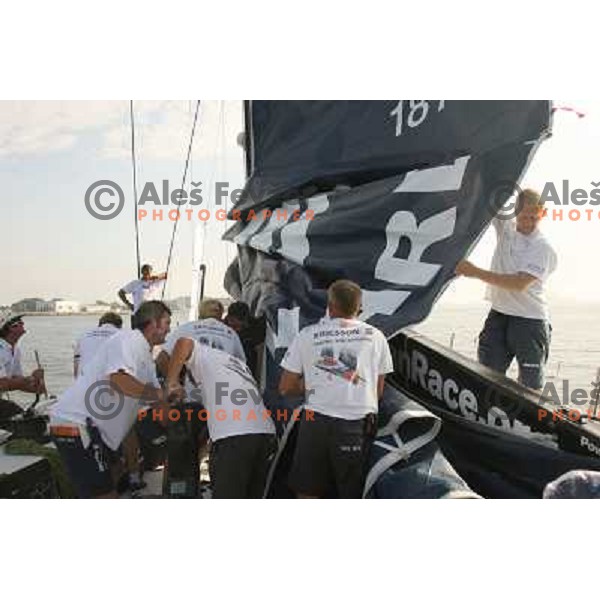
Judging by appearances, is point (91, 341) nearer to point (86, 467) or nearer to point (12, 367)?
point (86, 467)

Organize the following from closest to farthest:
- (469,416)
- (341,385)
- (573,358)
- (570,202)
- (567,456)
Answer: (341,385)
(567,456)
(570,202)
(469,416)
(573,358)

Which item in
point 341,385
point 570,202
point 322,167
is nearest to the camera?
point 341,385

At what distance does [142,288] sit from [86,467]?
2550 millimetres

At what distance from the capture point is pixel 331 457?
9.36 ft

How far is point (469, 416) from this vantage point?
3.60 m

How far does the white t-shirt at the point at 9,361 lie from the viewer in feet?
19.0

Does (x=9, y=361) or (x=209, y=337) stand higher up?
(x=209, y=337)

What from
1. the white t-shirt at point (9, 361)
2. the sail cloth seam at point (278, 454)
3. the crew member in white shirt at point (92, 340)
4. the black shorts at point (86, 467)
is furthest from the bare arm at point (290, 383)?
the white t-shirt at point (9, 361)

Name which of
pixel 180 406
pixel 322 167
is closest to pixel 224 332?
pixel 180 406

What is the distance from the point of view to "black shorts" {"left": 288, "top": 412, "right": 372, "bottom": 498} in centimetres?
283

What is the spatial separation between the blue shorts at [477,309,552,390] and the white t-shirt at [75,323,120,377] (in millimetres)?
2011

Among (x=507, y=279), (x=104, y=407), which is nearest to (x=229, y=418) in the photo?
(x=104, y=407)

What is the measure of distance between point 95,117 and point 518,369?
2.39 m

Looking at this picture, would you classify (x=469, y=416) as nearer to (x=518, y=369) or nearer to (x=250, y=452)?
(x=518, y=369)
